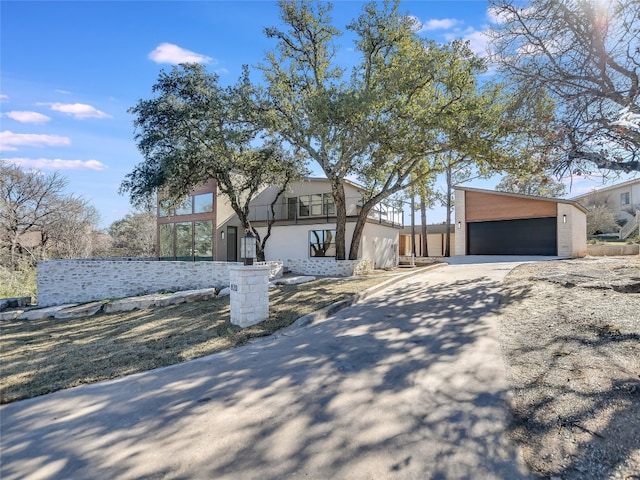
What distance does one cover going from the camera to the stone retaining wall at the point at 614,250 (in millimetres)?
20661

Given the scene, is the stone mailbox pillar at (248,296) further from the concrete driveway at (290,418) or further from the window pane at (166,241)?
the window pane at (166,241)

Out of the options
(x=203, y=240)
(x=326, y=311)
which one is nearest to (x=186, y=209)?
(x=203, y=240)

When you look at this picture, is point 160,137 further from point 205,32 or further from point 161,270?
point 205,32

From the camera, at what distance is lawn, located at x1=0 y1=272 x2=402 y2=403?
4.98m

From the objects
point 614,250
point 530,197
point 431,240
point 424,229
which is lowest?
point 614,250

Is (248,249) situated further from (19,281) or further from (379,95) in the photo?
(19,281)

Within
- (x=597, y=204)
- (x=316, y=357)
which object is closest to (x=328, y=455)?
(x=316, y=357)

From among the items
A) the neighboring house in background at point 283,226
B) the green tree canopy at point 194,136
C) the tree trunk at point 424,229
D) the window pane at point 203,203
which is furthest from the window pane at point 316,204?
the tree trunk at point 424,229

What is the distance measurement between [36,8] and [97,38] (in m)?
1.46

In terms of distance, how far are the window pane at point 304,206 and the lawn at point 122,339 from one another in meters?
10.4

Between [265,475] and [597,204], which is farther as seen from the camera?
[597,204]

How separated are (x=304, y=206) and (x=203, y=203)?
6.26 meters

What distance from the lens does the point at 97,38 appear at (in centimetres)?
844

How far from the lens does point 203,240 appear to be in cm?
2152
